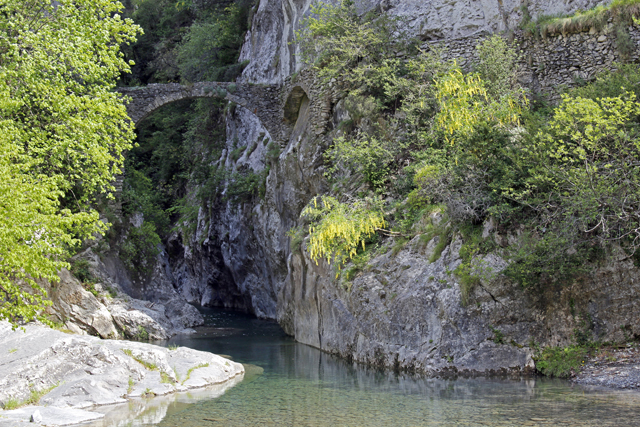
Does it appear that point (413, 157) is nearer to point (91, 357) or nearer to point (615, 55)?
point (615, 55)

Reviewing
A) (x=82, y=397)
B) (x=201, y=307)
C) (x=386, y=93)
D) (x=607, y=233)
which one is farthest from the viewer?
(x=201, y=307)

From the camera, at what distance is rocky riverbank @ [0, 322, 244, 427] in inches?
323

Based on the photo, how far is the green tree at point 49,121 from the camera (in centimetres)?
820

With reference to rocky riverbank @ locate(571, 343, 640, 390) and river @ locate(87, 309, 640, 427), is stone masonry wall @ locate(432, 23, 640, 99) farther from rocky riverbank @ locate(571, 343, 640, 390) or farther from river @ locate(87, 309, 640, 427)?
river @ locate(87, 309, 640, 427)

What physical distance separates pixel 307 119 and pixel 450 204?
939 centimetres

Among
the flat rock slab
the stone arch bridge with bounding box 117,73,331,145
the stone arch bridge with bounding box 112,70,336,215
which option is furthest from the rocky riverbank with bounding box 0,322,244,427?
the stone arch bridge with bounding box 117,73,331,145

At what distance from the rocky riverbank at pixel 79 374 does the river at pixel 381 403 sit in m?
0.51

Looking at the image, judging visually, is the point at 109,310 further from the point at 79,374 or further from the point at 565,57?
the point at 565,57

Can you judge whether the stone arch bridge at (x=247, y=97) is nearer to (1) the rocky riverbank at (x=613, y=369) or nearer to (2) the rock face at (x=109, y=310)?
(2) the rock face at (x=109, y=310)

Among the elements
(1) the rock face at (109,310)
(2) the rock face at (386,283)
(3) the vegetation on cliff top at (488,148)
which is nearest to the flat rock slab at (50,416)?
(2) the rock face at (386,283)

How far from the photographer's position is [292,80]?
2194cm

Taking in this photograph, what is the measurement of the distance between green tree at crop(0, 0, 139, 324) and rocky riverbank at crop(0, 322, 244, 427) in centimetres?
89

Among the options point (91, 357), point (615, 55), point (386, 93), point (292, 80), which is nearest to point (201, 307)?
point (292, 80)

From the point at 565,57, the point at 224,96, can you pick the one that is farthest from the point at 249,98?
the point at 565,57
